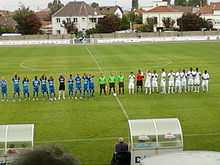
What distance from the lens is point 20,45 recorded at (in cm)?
7800

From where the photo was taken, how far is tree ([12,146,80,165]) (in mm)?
3096

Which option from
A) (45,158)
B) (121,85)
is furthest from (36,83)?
(45,158)

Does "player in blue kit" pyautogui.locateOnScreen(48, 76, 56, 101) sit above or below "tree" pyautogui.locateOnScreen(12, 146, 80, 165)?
below

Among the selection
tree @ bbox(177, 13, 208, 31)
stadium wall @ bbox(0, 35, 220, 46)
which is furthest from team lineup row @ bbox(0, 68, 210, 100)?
tree @ bbox(177, 13, 208, 31)

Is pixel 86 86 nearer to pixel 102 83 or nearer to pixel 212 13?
pixel 102 83

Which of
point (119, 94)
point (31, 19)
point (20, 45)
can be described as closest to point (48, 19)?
point (31, 19)

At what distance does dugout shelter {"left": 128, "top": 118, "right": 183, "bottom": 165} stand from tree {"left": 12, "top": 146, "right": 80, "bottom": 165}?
34.9 ft

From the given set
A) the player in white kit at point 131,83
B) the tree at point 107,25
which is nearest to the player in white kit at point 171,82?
the player in white kit at point 131,83

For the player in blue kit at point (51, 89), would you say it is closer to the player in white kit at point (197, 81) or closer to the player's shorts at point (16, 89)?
the player's shorts at point (16, 89)

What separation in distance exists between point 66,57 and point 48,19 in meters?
135

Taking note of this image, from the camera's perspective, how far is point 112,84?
96.2ft

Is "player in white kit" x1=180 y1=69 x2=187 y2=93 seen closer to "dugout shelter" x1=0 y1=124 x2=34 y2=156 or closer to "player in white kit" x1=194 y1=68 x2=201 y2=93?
"player in white kit" x1=194 y1=68 x2=201 y2=93

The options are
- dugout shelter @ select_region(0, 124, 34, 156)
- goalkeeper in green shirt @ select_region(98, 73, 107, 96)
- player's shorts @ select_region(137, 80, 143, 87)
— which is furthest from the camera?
player's shorts @ select_region(137, 80, 143, 87)

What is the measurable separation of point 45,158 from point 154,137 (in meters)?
10.9
